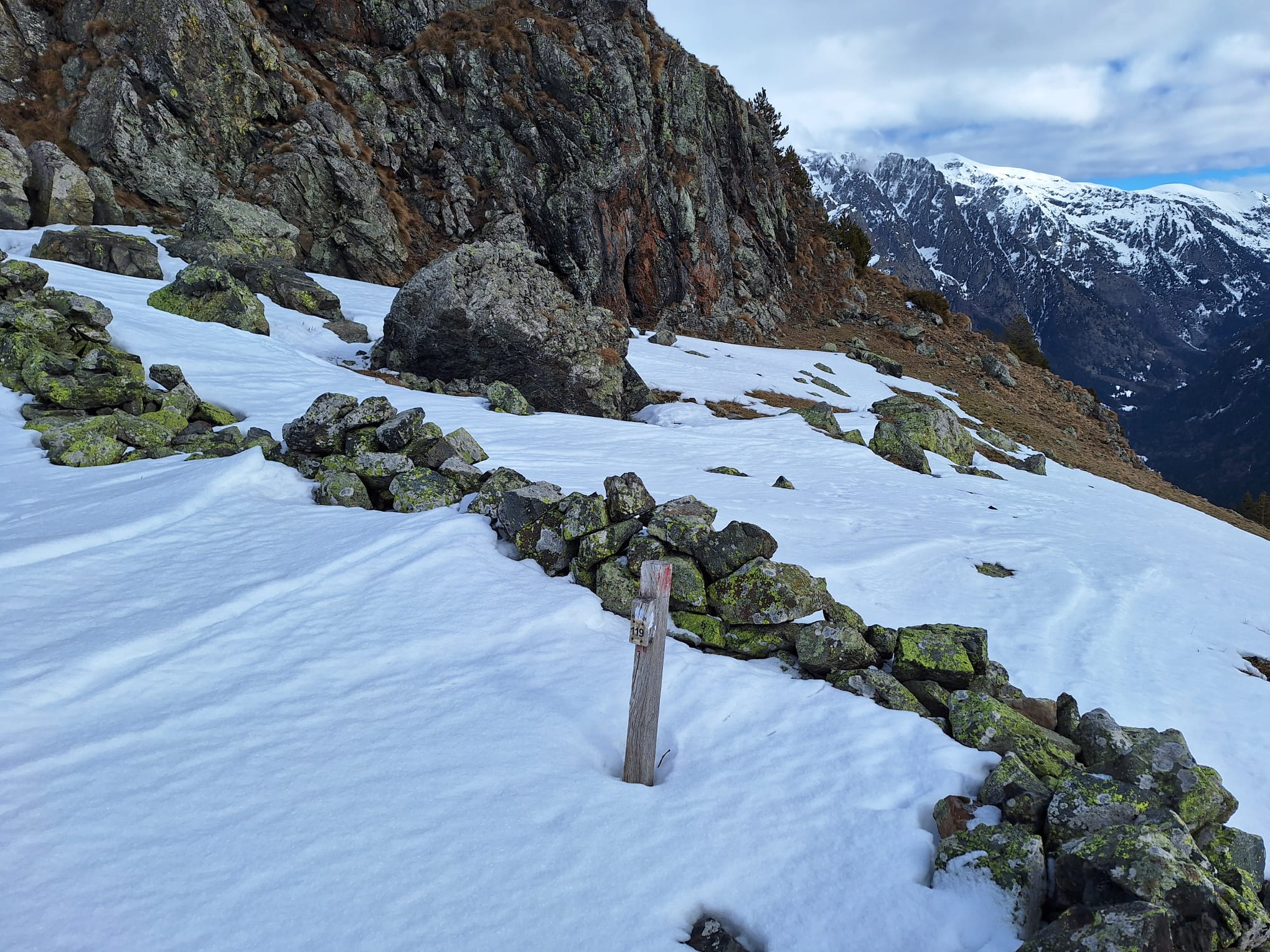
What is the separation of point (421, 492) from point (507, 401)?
7.86m

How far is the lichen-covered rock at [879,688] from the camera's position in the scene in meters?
A: 5.83

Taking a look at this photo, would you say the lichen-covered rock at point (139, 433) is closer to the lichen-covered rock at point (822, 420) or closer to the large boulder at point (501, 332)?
the large boulder at point (501, 332)

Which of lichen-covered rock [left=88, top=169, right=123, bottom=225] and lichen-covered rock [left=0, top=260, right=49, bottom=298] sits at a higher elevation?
lichen-covered rock [left=88, top=169, right=123, bottom=225]

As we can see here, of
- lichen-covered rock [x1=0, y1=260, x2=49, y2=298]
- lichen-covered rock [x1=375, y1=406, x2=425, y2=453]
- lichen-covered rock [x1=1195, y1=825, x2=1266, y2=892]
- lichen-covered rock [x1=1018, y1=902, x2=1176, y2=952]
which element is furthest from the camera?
lichen-covered rock [x1=0, y1=260, x2=49, y2=298]

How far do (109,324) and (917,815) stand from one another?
17.1 m

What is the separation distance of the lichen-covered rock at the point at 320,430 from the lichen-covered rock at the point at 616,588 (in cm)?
546

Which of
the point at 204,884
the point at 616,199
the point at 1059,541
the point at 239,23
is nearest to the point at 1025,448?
the point at 1059,541

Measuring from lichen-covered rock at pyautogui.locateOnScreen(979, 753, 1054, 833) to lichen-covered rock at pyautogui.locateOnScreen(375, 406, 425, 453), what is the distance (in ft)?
28.5

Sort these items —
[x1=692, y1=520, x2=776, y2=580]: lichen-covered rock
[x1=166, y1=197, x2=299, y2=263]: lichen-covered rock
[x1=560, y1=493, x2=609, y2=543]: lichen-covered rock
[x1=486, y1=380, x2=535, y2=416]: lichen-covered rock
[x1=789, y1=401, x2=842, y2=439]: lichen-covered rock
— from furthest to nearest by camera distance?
1. [x1=166, y1=197, x2=299, y2=263]: lichen-covered rock
2. [x1=789, y1=401, x2=842, y2=439]: lichen-covered rock
3. [x1=486, y1=380, x2=535, y2=416]: lichen-covered rock
4. [x1=560, y1=493, x2=609, y2=543]: lichen-covered rock
5. [x1=692, y1=520, x2=776, y2=580]: lichen-covered rock

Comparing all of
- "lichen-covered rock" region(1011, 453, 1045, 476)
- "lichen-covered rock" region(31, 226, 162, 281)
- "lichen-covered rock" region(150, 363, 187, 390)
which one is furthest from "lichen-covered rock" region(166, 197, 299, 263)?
"lichen-covered rock" region(1011, 453, 1045, 476)

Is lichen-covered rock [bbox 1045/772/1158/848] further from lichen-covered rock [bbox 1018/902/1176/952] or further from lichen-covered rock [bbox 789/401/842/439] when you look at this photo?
lichen-covered rock [bbox 789/401/842/439]

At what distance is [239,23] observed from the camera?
1196 inches

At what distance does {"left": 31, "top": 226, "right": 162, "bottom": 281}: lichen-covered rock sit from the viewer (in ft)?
63.3

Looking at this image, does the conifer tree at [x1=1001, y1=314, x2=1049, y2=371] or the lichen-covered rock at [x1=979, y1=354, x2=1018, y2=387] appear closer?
the lichen-covered rock at [x1=979, y1=354, x2=1018, y2=387]
